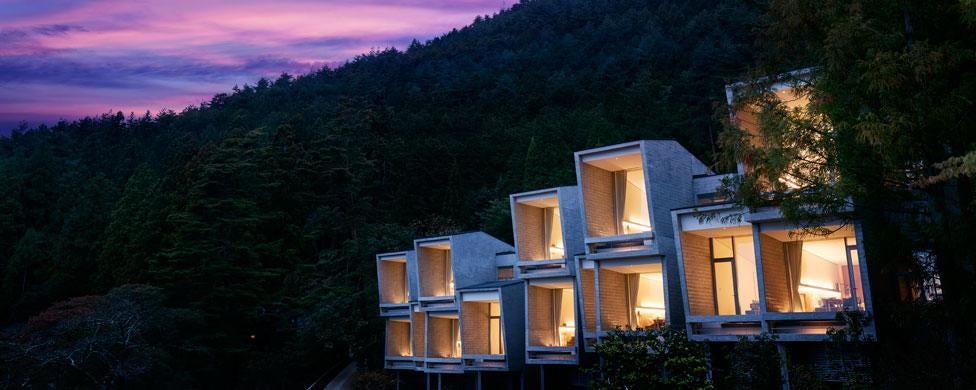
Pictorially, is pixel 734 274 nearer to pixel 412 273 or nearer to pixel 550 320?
pixel 550 320

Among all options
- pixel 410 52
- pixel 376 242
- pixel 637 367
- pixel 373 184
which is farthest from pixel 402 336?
pixel 410 52

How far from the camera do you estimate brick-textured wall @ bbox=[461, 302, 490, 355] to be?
91.0 feet

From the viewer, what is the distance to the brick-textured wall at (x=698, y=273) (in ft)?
59.7

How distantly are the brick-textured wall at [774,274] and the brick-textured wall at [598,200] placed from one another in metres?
5.12

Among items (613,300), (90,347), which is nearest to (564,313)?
(613,300)

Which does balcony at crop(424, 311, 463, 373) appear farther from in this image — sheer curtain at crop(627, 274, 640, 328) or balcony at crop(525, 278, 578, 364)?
sheer curtain at crop(627, 274, 640, 328)

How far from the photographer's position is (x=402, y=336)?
3422 cm

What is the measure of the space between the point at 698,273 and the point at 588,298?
4602mm

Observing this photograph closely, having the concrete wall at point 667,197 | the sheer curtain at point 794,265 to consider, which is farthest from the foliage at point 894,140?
the concrete wall at point 667,197

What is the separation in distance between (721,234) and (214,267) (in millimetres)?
31294

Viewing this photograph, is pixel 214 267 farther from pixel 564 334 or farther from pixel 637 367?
pixel 637 367

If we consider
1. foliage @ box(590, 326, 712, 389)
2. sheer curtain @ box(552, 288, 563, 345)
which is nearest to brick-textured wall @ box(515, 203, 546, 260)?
sheer curtain @ box(552, 288, 563, 345)

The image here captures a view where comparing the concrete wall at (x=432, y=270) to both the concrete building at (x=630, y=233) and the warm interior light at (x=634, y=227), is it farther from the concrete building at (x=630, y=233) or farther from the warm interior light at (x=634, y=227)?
the warm interior light at (x=634, y=227)

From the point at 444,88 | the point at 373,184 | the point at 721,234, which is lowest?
the point at 721,234
